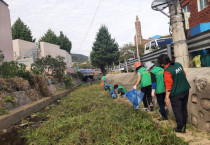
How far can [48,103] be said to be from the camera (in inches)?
422

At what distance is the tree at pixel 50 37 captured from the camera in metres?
43.5

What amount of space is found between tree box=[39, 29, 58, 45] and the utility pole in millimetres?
42180

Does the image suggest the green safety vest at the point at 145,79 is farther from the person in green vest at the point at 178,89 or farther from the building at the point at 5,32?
the building at the point at 5,32

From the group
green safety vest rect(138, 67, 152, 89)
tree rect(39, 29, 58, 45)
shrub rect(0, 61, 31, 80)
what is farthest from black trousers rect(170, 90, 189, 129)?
tree rect(39, 29, 58, 45)

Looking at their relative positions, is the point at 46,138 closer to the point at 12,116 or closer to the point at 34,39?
the point at 12,116

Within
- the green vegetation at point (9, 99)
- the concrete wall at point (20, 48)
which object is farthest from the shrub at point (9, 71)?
the concrete wall at point (20, 48)

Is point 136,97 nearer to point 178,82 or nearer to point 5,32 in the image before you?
point 178,82

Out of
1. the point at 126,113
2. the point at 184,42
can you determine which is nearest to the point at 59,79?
the point at 126,113

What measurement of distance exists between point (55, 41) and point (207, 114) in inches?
1767

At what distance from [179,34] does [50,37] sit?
4279 cm

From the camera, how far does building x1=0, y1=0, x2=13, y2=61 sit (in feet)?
50.0

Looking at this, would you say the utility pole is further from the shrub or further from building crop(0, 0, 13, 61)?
building crop(0, 0, 13, 61)

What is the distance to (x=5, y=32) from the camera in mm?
15750

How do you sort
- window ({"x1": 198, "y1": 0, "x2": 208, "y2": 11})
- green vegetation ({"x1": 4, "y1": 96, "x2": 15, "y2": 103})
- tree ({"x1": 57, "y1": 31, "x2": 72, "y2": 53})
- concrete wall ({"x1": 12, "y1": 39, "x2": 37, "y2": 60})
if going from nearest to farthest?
green vegetation ({"x1": 4, "y1": 96, "x2": 15, "y2": 103}), window ({"x1": 198, "y1": 0, "x2": 208, "y2": 11}), concrete wall ({"x1": 12, "y1": 39, "x2": 37, "y2": 60}), tree ({"x1": 57, "y1": 31, "x2": 72, "y2": 53})
